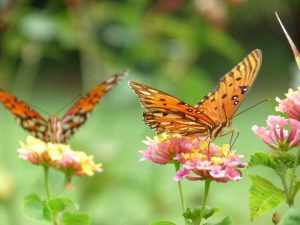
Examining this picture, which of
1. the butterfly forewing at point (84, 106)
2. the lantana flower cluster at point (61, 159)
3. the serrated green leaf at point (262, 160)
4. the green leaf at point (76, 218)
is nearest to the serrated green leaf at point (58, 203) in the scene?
the green leaf at point (76, 218)

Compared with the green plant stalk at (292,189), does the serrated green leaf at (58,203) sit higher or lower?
higher

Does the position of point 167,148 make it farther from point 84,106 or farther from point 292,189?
point 84,106

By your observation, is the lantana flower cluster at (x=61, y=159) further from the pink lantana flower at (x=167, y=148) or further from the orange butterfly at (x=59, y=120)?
the orange butterfly at (x=59, y=120)

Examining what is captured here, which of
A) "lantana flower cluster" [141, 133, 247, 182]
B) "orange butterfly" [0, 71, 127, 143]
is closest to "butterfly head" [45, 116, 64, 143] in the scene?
"orange butterfly" [0, 71, 127, 143]

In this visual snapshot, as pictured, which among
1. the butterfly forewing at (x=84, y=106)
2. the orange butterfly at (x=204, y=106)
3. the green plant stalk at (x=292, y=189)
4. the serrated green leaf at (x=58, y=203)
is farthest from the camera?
the butterfly forewing at (x=84, y=106)

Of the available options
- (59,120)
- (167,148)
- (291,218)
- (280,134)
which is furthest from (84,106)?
(291,218)

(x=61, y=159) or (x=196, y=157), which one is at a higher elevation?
(x=61, y=159)

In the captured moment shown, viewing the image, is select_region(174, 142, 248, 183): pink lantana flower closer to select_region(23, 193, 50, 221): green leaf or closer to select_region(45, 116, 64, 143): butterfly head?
select_region(23, 193, 50, 221): green leaf
